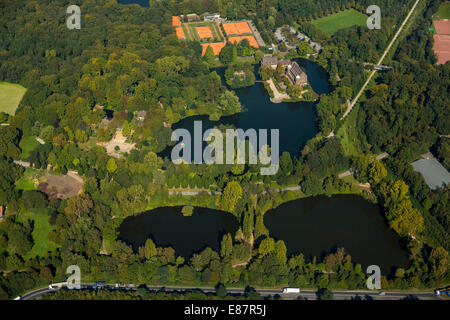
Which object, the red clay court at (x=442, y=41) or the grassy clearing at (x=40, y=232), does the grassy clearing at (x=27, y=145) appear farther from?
the red clay court at (x=442, y=41)

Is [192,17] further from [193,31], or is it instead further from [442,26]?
[442,26]

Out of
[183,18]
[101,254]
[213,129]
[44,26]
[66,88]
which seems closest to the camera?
[101,254]

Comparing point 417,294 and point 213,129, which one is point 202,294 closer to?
point 417,294

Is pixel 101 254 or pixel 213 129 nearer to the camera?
pixel 101 254

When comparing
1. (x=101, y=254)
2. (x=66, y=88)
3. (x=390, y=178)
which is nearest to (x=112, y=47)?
(x=66, y=88)

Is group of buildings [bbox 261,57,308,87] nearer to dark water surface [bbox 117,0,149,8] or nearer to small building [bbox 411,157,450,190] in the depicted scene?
small building [bbox 411,157,450,190]

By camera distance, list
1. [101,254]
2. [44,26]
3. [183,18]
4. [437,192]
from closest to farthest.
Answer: [101,254]
[437,192]
[44,26]
[183,18]
